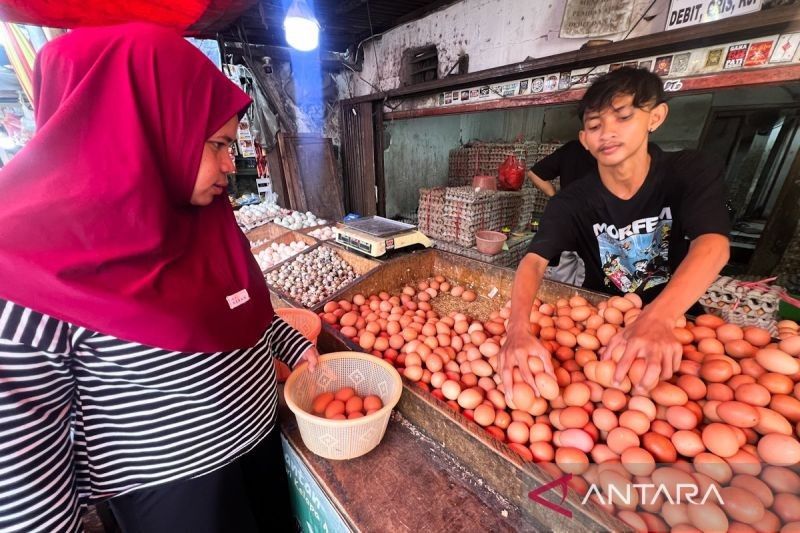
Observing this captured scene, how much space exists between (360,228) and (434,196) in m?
1.42

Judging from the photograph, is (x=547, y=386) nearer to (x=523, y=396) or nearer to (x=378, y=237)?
(x=523, y=396)

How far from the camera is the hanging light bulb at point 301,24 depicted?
3.62 m

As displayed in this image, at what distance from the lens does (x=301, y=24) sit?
3670 mm

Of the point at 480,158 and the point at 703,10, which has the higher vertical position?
the point at 703,10

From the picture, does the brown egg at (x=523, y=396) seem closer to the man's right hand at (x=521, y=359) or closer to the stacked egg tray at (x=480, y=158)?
the man's right hand at (x=521, y=359)

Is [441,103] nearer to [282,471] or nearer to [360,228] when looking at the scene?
[360,228]

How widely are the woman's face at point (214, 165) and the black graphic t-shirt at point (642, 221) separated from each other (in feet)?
4.97

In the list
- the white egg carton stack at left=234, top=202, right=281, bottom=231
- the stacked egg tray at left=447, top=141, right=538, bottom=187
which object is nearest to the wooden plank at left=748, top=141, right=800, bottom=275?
the stacked egg tray at left=447, top=141, right=538, bottom=187

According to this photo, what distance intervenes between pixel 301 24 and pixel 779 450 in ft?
15.5

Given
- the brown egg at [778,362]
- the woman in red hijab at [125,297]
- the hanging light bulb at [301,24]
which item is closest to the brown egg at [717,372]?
the brown egg at [778,362]

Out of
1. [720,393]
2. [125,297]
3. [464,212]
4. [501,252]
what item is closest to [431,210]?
[464,212]

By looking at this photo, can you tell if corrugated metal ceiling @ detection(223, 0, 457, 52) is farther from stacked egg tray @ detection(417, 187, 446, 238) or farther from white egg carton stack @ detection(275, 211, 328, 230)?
white egg carton stack @ detection(275, 211, 328, 230)

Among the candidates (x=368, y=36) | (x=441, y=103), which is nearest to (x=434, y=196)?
(x=441, y=103)

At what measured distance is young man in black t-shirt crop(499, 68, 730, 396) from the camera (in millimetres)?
1222
